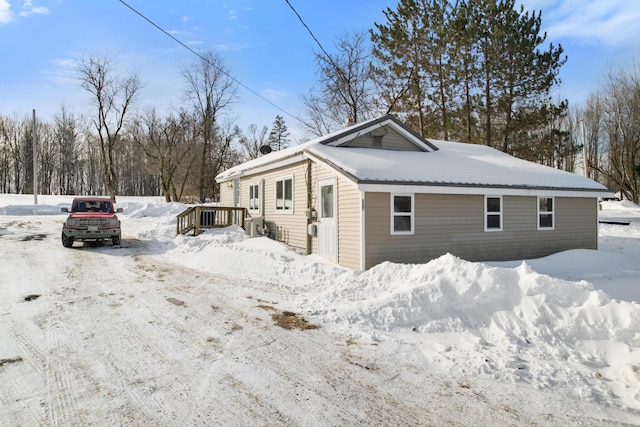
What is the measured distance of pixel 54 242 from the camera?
1494 centimetres

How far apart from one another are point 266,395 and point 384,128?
37.1ft

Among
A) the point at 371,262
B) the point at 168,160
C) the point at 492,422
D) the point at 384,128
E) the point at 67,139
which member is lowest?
the point at 492,422

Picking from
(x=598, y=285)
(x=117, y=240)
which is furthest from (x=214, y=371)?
(x=117, y=240)

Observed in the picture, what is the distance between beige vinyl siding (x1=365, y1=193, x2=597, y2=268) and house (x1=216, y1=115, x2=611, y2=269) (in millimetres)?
31

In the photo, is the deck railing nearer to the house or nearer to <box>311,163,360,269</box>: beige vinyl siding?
the house

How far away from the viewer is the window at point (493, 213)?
11.5 m

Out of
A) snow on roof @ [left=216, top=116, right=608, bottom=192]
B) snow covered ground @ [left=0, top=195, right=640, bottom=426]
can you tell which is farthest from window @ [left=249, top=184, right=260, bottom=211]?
snow covered ground @ [left=0, top=195, right=640, bottom=426]

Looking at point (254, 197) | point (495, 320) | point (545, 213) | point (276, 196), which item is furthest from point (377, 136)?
point (495, 320)

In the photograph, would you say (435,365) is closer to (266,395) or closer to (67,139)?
(266,395)

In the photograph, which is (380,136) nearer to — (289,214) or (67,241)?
(289,214)

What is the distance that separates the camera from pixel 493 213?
38.2 feet

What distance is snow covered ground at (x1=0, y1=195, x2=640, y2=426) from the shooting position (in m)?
3.42

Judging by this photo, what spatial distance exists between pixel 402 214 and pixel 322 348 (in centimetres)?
593

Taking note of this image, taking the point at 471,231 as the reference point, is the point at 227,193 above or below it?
above
